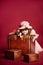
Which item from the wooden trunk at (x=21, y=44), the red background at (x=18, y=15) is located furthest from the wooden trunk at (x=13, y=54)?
the red background at (x=18, y=15)

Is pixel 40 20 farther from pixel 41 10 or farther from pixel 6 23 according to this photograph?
pixel 6 23

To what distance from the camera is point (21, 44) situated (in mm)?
1241

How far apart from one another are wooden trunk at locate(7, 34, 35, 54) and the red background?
53 cm

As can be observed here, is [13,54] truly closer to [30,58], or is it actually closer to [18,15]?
[30,58]

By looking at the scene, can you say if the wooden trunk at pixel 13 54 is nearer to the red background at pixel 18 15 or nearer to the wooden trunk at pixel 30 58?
the wooden trunk at pixel 30 58

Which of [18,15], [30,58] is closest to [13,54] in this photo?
[30,58]

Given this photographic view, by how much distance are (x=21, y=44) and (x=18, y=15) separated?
62cm

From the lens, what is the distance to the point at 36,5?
177cm

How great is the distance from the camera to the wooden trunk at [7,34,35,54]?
1.21 metres

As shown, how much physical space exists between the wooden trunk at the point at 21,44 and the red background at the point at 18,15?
529 millimetres

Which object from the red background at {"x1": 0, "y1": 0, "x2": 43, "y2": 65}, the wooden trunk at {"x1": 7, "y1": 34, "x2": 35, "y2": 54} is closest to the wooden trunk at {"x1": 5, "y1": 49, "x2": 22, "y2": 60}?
the wooden trunk at {"x1": 7, "y1": 34, "x2": 35, "y2": 54}

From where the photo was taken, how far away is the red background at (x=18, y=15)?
1.76 meters

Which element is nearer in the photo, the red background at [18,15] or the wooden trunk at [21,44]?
Result: the wooden trunk at [21,44]

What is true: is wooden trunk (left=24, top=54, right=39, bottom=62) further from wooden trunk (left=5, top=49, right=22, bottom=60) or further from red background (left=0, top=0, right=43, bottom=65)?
red background (left=0, top=0, right=43, bottom=65)
